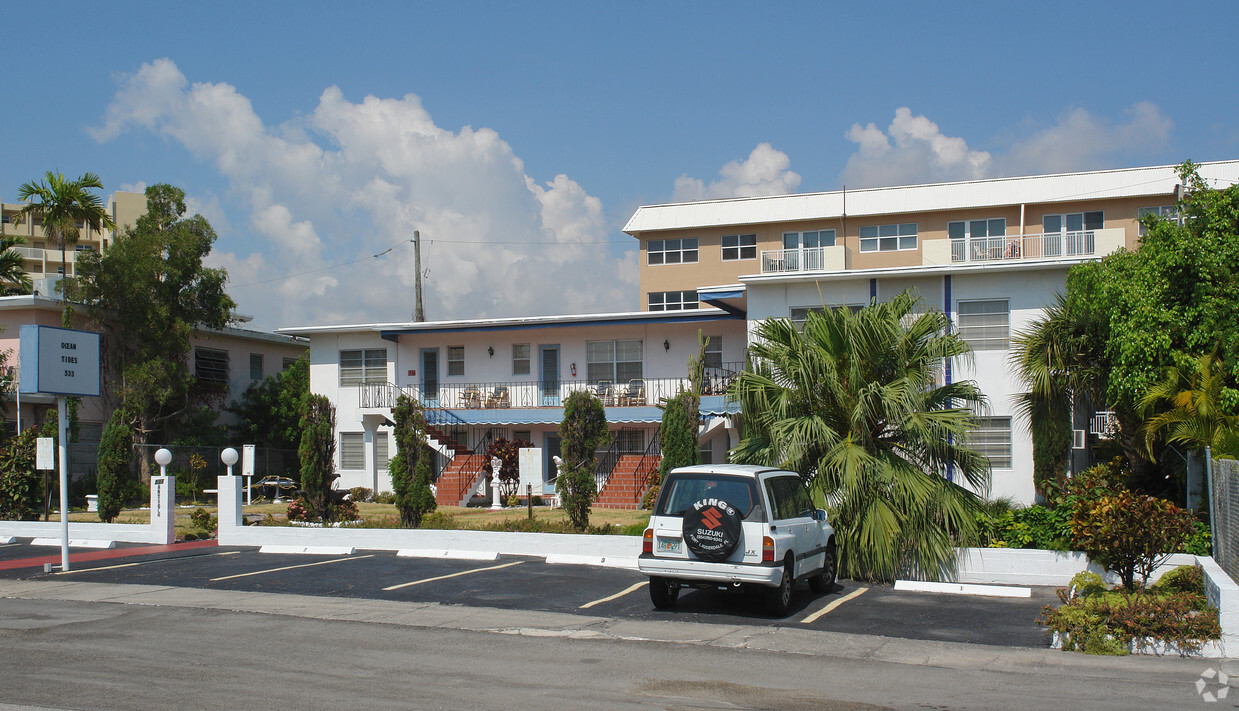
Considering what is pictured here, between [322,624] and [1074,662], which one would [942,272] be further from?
[322,624]

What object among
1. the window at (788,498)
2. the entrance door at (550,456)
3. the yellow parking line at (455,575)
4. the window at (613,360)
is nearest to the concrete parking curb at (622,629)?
the yellow parking line at (455,575)

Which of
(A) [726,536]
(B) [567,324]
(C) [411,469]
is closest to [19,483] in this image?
(C) [411,469]

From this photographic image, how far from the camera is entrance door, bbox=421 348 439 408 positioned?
105 ft

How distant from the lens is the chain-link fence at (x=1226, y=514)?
36.5 ft

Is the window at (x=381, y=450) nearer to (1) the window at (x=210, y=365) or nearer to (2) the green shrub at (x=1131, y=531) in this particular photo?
(1) the window at (x=210, y=365)

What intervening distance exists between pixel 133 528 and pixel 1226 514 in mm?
19752

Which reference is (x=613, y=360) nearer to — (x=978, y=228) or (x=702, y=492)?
A: (x=978, y=228)

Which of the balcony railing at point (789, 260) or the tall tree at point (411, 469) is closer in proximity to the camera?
the tall tree at point (411, 469)

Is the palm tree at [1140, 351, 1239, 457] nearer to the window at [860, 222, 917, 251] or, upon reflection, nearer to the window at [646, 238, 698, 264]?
the window at [860, 222, 917, 251]

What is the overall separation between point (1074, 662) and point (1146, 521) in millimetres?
2700

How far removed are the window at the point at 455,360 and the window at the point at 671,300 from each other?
11110 millimetres

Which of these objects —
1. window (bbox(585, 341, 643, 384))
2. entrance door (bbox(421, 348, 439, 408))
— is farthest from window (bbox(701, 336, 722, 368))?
entrance door (bbox(421, 348, 439, 408))

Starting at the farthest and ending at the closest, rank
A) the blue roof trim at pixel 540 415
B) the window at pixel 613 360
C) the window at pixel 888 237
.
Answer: the window at pixel 888 237 → the window at pixel 613 360 → the blue roof trim at pixel 540 415

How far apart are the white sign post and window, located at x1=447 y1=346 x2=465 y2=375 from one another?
14.9m
